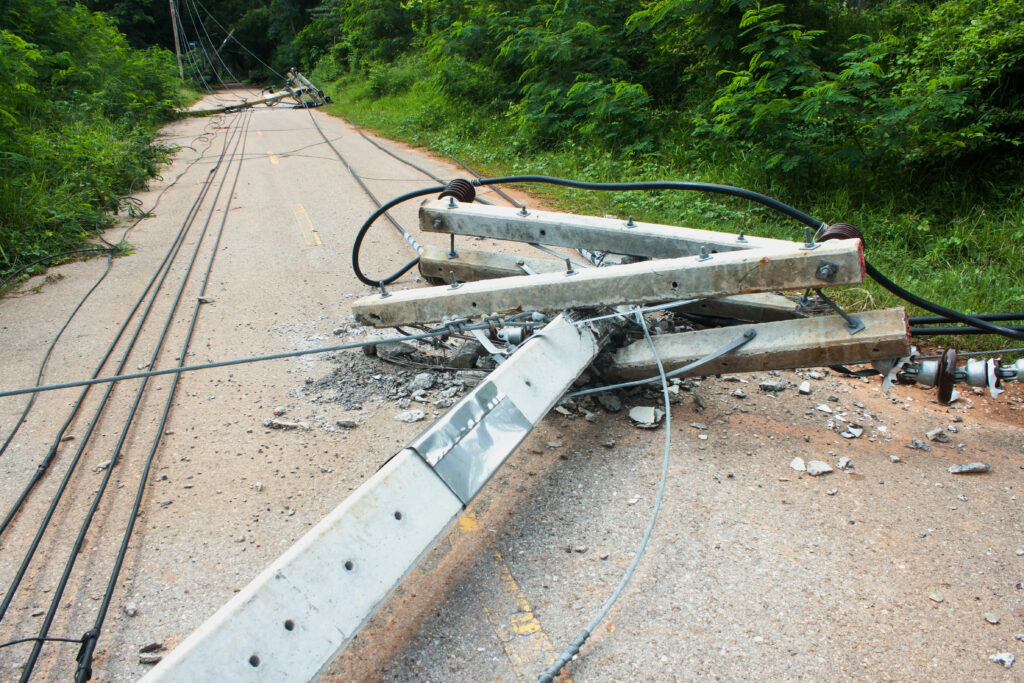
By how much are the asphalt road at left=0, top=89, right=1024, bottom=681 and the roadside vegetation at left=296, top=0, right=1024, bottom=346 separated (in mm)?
2165

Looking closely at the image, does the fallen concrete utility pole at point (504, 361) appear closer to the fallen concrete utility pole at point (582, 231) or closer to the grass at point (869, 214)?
the fallen concrete utility pole at point (582, 231)

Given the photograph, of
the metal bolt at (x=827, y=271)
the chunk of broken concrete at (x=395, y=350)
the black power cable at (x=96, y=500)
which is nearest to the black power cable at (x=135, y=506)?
the black power cable at (x=96, y=500)

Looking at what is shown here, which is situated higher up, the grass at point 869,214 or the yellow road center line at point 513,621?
the grass at point 869,214

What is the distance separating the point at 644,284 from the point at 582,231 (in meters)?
0.98

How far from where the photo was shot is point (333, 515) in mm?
2178

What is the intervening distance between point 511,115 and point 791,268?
35.8ft

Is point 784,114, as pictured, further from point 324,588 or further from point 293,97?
point 293,97

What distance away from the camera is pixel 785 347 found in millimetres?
3457

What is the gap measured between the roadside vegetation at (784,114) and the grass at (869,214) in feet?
0.08

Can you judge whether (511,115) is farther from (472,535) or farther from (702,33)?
(472,535)

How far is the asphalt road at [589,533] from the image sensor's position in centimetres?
251

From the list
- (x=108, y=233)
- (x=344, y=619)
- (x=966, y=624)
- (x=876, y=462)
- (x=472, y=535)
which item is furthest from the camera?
(x=108, y=233)

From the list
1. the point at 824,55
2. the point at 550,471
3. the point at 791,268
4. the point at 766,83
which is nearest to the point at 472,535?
the point at 550,471

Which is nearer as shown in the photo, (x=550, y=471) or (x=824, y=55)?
(x=550, y=471)
